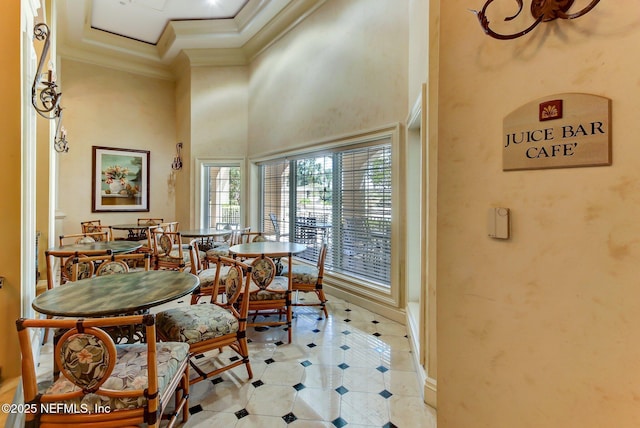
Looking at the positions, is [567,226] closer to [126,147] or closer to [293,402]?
[293,402]

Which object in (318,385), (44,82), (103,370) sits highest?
(44,82)

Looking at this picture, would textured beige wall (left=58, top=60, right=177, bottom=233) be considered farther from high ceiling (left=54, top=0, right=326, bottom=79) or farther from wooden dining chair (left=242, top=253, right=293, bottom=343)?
wooden dining chair (left=242, top=253, right=293, bottom=343)

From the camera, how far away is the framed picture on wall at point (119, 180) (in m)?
6.46

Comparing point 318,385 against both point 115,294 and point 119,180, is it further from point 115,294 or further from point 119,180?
point 119,180

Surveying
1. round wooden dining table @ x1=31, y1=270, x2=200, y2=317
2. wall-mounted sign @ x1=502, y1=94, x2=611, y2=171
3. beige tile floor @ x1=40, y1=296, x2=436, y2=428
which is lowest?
beige tile floor @ x1=40, y1=296, x2=436, y2=428

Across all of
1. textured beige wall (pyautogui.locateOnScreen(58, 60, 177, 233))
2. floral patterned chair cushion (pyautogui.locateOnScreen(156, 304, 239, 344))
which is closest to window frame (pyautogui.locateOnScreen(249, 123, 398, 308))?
floral patterned chair cushion (pyautogui.locateOnScreen(156, 304, 239, 344))

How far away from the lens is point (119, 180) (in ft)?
22.0

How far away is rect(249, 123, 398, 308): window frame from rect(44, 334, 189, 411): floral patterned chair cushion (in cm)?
252

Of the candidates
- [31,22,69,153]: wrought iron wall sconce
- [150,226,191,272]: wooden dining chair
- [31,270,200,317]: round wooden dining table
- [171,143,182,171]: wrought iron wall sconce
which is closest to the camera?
[31,270,200,317]: round wooden dining table

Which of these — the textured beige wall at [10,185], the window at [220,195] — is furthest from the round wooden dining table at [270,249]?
the window at [220,195]

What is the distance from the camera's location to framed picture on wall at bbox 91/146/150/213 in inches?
254

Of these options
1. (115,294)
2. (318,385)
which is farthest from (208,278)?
(318,385)

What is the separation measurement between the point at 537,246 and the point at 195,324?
2.10 m

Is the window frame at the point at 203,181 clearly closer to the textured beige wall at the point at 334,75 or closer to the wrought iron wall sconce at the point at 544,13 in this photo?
the textured beige wall at the point at 334,75
